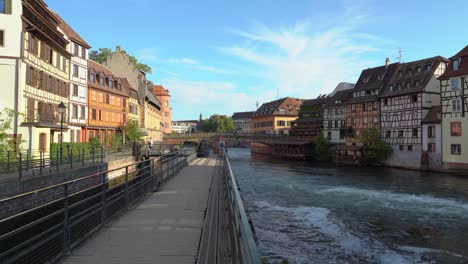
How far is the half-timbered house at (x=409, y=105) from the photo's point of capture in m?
40.9

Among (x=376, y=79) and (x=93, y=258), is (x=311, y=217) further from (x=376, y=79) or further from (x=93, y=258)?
(x=376, y=79)

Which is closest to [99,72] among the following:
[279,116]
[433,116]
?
[433,116]

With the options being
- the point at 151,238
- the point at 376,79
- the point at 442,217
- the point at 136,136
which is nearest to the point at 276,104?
the point at 376,79

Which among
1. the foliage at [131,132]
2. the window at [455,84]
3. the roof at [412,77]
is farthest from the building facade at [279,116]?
the window at [455,84]

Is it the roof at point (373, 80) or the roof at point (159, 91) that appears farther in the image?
the roof at point (159, 91)

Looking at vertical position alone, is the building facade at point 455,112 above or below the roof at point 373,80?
below

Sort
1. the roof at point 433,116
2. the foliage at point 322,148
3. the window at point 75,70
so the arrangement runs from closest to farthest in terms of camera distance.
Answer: the window at point 75,70
the roof at point 433,116
the foliage at point 322,148

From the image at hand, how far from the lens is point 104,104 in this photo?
42.8 meters

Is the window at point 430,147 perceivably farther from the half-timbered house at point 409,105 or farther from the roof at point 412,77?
the roof at point 412,77

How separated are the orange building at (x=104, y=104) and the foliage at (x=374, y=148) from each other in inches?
1304

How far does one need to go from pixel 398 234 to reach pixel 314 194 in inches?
354

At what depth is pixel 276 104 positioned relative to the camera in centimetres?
9356

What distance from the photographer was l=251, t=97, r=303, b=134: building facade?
8963cm

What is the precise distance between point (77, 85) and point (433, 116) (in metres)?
40.0
